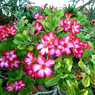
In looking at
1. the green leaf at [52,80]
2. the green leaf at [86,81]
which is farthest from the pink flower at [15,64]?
the green leaf at [86,81]

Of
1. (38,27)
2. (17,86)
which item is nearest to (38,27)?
(38,27)

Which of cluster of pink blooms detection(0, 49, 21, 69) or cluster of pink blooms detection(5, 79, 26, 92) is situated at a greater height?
cluster of pink blooms detection(0, 49, 21, 69)

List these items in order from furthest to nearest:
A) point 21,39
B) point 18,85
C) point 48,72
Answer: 1. point 18,85
2. point 21,39
3. point 48,72

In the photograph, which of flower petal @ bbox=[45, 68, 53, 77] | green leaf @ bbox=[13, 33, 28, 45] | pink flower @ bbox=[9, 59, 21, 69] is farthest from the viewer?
pink flower @ bbox=[9, 59, 21, 69]

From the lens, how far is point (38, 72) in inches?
21.6

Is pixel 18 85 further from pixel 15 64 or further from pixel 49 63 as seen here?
pixel 49 63

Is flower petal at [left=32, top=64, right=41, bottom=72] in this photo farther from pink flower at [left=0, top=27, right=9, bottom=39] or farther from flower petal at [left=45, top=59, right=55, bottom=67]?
pink flower at [left=0, top=27, right=9, bottom=39]

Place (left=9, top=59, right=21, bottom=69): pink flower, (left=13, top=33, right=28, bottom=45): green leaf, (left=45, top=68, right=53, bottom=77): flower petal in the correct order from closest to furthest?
(left=45, top=68, right=53, bottom=77): flower petal → (left=13, top=33, right=28, bottom=45): green leaf → (left=9, top=59, right=21, bottom=69): pink flower

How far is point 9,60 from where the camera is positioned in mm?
755

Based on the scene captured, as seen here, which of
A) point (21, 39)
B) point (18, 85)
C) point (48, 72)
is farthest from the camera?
point (18, 85)

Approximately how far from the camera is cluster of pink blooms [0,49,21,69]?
753 millimetres

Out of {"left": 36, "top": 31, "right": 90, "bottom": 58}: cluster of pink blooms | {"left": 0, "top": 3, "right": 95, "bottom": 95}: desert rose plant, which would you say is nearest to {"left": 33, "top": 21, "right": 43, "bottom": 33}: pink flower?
{"left": 0, "top": 3, "right": 95, "bottom": 95}: desert rose plant

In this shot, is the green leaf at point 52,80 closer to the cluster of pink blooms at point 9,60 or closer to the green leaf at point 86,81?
the green leaf at point 86,81

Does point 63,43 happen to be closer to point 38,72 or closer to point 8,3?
point 38,72
